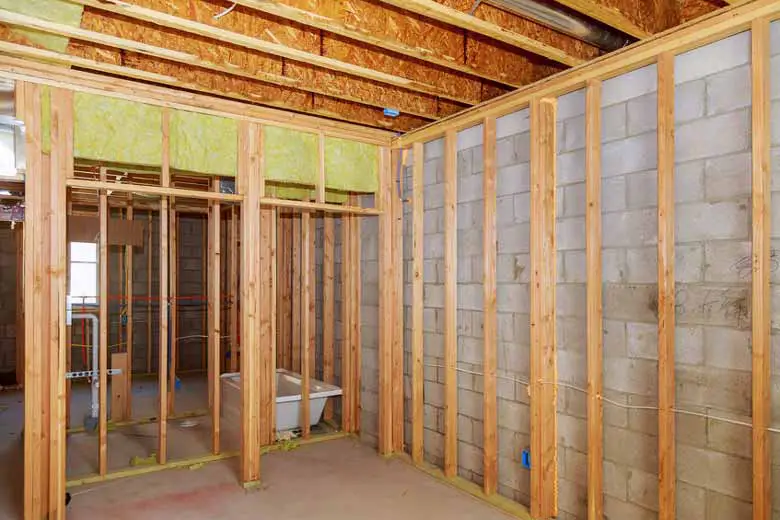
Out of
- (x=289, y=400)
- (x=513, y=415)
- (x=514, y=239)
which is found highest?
(x=514, y=239)

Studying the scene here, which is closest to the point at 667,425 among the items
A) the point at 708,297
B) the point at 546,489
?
the point at 708,297

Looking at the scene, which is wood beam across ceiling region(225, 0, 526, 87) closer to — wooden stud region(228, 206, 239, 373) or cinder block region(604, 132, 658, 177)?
cinder block region(604, 132, 658, 177)

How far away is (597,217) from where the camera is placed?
305 cm

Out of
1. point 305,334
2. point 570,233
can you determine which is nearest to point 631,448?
point 570,233

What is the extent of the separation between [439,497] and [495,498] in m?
0.39

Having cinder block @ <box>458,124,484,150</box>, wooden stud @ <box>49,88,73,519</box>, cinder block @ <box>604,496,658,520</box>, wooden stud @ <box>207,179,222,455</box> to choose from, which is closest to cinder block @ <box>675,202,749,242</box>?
cinder block @ <box>604,496,658,520</box>

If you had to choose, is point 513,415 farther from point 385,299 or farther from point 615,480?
point 385,299

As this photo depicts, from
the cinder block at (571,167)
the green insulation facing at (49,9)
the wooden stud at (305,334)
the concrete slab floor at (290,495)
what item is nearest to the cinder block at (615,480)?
the concrete slab floor at (290,495)

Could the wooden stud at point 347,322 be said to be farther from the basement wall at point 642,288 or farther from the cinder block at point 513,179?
the cinder block at point 513,179

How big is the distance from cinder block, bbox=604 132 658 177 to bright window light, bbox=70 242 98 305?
23.4ft

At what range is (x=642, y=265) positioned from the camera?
9.44 ft

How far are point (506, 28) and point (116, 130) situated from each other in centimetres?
250

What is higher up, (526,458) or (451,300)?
(451,300)

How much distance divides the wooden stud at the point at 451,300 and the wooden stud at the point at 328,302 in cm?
162
